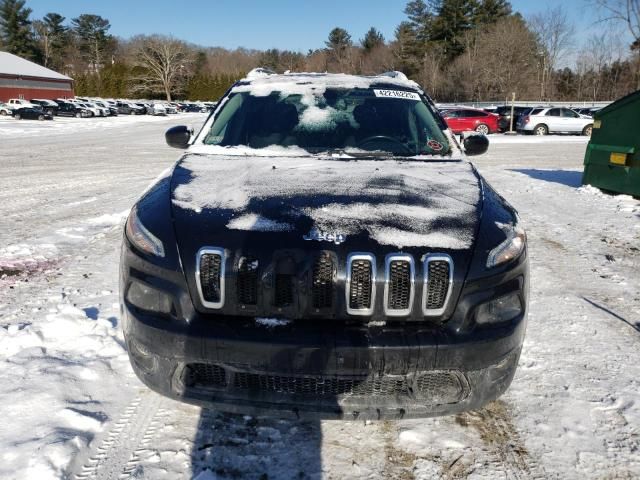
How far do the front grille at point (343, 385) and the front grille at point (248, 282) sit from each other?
32cm

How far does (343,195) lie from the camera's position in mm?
2645

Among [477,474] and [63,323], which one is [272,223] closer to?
[477,474]

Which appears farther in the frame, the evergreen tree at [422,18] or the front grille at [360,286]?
the evergreen tree at [422,18]

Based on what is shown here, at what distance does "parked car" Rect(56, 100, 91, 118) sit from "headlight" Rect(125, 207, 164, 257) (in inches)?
1875

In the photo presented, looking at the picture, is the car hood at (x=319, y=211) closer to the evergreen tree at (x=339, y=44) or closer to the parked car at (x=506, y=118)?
the parked car at (x=506, y=118)

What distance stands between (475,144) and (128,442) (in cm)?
316

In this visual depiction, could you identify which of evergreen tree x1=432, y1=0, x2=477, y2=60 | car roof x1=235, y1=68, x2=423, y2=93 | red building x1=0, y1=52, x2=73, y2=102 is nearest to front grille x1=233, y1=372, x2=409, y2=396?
car roof x1=235, y1=68, x2=423, y2=93

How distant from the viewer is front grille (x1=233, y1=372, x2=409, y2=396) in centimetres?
210

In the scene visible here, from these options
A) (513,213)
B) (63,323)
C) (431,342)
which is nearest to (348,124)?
(513,213)

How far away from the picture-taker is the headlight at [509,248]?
225cm

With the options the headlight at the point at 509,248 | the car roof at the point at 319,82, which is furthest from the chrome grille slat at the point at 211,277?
the car roof at the point at 319,82

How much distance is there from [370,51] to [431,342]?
94.5m

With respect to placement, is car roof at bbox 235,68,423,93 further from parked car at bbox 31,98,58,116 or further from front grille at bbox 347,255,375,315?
parked car at bbox 31,98,58,116

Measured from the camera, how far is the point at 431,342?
205 centimetres
